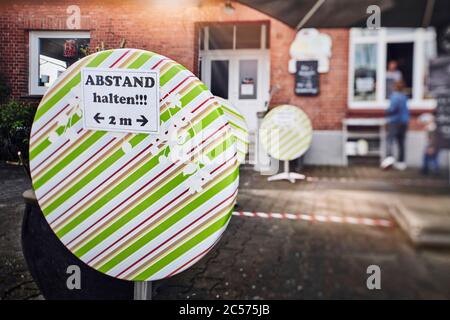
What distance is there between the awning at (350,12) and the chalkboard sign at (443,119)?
15 cm

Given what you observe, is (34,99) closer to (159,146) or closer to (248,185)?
(159,146)

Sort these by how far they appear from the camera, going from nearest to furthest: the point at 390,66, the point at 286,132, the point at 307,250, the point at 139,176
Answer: the point at 390,66, the point at 139,176, the point at 286,132, the point at 307,250

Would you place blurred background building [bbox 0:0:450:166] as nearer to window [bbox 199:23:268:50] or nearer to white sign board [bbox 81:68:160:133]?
window [bbox 199:23:268:50]

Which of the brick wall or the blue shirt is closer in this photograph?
the blue shirt

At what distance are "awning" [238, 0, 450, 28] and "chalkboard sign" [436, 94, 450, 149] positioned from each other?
0.15m

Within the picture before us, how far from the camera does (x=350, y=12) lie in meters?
0.83

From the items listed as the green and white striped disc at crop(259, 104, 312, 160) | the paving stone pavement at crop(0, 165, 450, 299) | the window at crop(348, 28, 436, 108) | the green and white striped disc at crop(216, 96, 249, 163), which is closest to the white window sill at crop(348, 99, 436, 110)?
the window at crop(348, 28, 436, 108)

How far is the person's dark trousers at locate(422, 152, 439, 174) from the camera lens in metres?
0.64

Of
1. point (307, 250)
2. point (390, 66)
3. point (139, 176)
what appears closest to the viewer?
point (390, 66)

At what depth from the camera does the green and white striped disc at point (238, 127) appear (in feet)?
2.95

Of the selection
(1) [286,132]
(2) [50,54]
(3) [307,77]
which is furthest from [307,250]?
(2) [50,54]

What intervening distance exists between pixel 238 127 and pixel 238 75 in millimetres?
127

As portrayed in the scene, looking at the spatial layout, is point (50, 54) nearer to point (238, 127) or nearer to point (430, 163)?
point (238, 127)

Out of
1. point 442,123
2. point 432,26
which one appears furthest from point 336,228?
point 432,26
